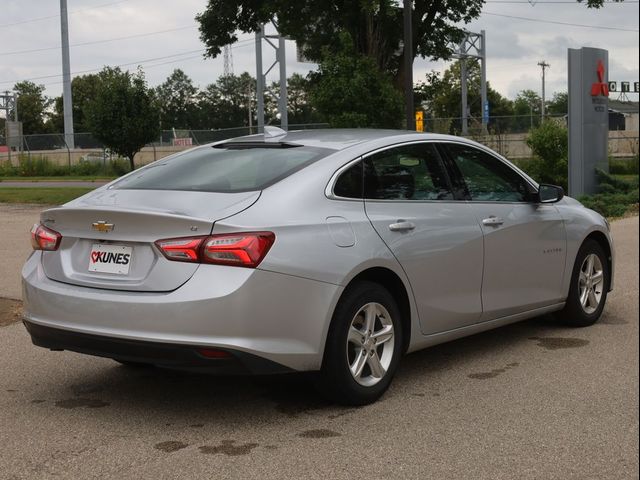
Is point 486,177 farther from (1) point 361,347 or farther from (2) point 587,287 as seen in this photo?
(1) point 361,347

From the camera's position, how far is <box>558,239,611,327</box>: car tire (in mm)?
6953

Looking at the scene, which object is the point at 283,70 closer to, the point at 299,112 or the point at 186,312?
the point at 186,312

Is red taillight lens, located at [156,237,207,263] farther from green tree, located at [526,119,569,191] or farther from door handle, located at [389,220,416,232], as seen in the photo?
green tree, located at [526,119,569,191]

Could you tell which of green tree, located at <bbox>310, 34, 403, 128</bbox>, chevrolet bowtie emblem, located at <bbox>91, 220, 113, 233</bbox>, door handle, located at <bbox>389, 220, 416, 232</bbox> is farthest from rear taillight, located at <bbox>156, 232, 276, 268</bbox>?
green tree, located at <bbox>310, 34, 403, 128</bbox>

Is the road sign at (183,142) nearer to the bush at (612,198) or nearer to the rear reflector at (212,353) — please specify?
the bush at (612,198)

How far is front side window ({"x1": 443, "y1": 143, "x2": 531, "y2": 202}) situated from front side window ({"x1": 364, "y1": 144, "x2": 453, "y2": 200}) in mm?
232

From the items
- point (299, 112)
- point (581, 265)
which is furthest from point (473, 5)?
point (299, 112)

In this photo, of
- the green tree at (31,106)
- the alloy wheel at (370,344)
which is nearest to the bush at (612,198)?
the alloy wheel at (370,344)

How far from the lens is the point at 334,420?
484cm

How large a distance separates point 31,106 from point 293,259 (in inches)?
3563

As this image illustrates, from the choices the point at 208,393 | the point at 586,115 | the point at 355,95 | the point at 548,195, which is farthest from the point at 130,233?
the point at 586,115

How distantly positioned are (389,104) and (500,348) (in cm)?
1351

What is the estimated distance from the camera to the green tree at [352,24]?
23.4 m

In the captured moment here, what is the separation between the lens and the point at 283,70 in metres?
41.1
